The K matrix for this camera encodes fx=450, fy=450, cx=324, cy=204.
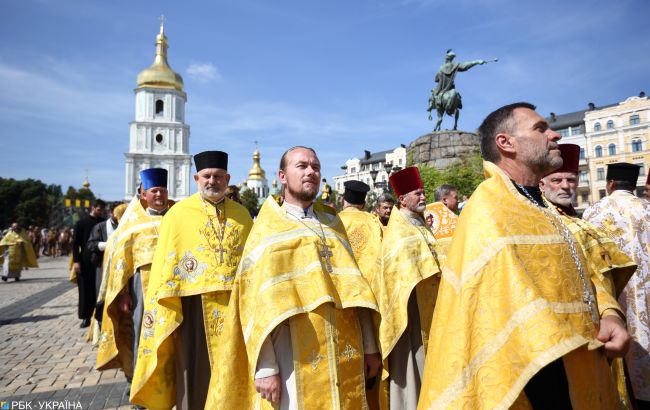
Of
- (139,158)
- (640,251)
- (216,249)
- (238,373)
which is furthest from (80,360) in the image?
(139,158)

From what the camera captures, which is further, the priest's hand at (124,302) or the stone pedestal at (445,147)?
the stone pedestal at (445,147)

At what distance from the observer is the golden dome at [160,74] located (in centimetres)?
7706

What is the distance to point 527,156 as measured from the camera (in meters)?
2.35

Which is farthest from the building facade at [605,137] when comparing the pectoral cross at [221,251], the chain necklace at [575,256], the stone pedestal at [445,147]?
the chain necklace at [575,256]

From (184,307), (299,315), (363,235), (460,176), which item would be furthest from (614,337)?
(460,176)

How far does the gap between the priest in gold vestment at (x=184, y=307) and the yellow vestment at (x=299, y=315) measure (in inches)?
46.2

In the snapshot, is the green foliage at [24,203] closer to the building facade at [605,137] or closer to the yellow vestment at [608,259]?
the building facade at [605,137]

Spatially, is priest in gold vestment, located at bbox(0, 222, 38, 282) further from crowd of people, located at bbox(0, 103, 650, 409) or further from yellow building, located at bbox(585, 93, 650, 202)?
yellow building, located at bbox(585, 93, 650, 202)

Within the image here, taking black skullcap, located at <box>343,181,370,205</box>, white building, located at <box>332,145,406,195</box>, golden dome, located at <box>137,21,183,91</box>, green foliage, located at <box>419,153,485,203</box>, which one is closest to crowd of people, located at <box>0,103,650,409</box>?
black skullcap, located at <box>343,181,370,205</box>

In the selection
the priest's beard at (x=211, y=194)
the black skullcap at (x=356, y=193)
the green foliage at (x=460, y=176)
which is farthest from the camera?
the green foliage at (x=460, y=176)

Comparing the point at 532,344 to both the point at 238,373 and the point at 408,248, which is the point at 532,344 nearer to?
the point at 238,373

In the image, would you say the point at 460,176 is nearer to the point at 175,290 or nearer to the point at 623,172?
Result: the point at 623,172

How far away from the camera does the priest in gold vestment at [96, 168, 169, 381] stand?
5117 millimetres

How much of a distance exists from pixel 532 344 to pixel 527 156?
0.98 meters
